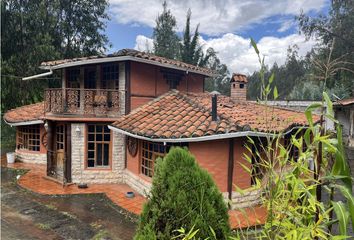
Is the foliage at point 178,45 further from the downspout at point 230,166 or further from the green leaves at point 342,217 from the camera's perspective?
the green leaves at point 342,217

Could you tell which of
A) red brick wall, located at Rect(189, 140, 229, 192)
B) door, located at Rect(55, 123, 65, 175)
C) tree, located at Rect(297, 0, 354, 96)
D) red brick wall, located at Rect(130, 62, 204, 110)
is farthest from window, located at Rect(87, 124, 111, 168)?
tree, located at Rect(297, 0, 354, 96)

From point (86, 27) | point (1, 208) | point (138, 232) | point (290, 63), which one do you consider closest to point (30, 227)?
point (1, 208)

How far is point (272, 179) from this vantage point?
62.5 inches

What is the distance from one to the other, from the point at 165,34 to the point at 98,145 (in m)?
28.2

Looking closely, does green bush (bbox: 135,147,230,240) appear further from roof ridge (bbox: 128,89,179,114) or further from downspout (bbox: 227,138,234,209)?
roof ridge (bbox: 128,89,179,114)

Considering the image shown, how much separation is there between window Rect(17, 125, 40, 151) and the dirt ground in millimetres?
5178

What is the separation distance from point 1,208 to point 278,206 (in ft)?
34.9

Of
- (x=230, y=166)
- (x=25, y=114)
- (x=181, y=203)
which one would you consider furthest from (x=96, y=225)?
(x=25, y=114)

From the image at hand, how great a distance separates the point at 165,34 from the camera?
3731 cm

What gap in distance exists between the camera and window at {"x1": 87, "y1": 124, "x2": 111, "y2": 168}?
1230 cm

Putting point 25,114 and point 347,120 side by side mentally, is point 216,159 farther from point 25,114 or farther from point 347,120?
point 347,120

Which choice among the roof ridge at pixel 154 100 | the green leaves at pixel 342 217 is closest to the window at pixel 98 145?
the roof ridge at pixel 154 100

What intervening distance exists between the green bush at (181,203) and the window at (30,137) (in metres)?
15.0

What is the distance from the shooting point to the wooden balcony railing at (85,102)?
12.2m
